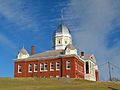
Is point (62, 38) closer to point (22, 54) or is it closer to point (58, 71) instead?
point (22, 54)

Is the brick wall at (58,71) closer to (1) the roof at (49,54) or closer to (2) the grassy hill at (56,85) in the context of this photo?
(1) the roof at (49,54)

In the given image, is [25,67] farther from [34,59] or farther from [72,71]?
[72,71]

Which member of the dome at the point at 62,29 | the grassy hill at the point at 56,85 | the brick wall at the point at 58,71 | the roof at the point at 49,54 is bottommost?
the grassy hill at the point at 56,85

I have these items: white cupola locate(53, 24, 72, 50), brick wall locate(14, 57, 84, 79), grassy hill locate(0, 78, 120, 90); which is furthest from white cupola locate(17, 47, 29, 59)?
grassy hill locate(0, 78, 120, 90)

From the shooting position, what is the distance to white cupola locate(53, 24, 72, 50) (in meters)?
85.4

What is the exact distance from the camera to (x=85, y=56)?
8356 cm

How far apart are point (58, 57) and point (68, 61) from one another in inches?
131

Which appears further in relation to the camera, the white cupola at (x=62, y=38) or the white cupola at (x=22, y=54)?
the white cupola at (x=62, y=38)

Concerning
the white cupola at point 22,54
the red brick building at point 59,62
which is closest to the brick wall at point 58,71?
the red brick building at point 59,62

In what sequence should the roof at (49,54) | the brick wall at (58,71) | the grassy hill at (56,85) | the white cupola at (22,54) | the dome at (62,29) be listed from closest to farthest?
1. the grassy hill at (56,85)
2. the brick wall at (58,71)
3. the roof at (49,54)
4. the white cupola at (22,54)
5. the dome at (62,29)

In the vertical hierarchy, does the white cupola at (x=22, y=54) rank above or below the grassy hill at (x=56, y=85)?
above

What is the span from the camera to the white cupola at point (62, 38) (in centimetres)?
8538

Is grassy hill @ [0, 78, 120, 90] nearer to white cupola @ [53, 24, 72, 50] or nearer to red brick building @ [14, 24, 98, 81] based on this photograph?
red brick building @ [14, 24, 98, 81]

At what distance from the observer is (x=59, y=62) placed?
75.7 m
